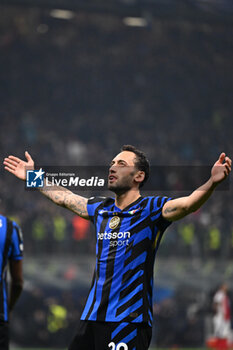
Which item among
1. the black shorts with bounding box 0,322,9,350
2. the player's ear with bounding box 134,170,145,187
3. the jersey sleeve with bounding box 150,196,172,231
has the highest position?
the player's ear with bounding box 134,170,145,187

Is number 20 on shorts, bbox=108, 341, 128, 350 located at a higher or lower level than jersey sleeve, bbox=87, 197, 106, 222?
lower

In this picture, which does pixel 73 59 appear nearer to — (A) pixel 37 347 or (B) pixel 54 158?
(B) pixel 54 158

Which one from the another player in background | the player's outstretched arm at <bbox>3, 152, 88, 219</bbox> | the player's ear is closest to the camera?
the player's ear

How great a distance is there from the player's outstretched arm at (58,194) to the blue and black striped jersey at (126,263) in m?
0.27

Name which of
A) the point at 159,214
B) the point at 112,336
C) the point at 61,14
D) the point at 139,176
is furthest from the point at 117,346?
the point at 61,14

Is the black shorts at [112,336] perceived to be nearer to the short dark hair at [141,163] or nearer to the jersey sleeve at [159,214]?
the jersey sleeve at [159,214]

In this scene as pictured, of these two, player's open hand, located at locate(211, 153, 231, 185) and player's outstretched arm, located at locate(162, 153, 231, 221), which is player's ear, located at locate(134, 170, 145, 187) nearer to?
player's outstretched arm, located at locate(162, 153, 231, 221)

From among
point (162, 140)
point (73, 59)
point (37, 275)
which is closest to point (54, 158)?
point (162, 140)

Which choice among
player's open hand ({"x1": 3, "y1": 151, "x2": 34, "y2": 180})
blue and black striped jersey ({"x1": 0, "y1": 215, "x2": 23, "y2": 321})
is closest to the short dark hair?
player's open hand ({"x1": 3, "y1": 151, "x2": 34, "y2": 180})

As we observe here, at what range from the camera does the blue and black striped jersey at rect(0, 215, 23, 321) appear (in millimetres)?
5227

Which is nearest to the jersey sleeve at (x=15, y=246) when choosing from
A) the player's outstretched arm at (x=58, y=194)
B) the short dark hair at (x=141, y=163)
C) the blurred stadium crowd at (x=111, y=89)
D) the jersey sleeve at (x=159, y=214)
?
the player's outstretched arm at (x=58, y=194)

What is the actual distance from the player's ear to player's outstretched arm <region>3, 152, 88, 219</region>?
1.44ft

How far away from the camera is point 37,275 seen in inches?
558

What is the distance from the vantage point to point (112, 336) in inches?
160
